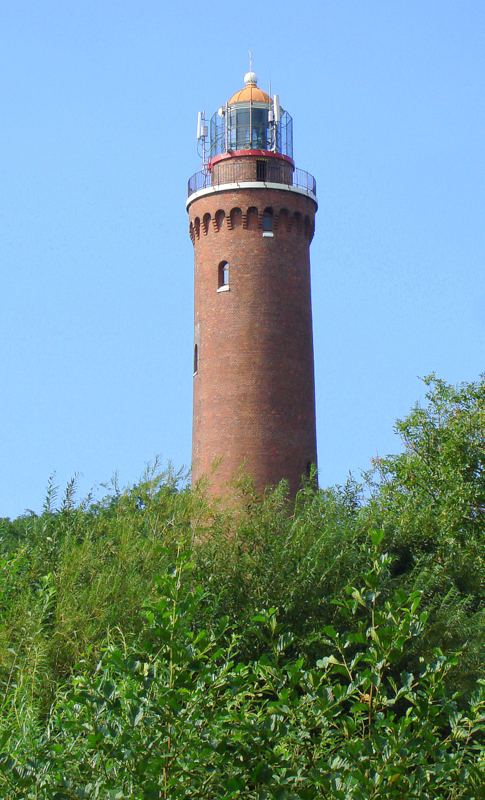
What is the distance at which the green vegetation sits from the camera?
9086mm

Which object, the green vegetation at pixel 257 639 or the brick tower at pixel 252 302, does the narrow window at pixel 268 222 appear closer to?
the brick tower at pixel 252 302

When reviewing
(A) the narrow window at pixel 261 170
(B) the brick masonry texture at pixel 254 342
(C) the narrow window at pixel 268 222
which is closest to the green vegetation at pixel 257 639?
(B) the brick masonry texture at pixel 254 342

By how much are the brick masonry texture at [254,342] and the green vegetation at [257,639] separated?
11.8ft

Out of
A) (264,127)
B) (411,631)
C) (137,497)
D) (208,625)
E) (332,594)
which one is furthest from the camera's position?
(264,127)

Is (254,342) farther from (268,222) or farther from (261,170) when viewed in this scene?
(261,170)

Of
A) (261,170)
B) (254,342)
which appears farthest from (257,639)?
(261,170)

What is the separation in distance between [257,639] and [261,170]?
20.7 meters

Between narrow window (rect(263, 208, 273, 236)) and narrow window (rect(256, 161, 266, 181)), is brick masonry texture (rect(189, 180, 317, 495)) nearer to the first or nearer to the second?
narrow window (rect(263, 208, 273, 236))

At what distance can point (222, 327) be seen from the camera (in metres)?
35.8

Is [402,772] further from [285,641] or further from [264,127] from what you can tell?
[264,127]

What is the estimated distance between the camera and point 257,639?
781 inches

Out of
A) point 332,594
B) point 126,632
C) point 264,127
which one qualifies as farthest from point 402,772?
point 264,127

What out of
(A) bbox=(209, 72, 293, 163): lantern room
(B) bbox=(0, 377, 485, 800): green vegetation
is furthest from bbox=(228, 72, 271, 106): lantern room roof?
(B) bbox=(0, 377, 485, 800): green vegetation

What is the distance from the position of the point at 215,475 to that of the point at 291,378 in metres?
3.65
